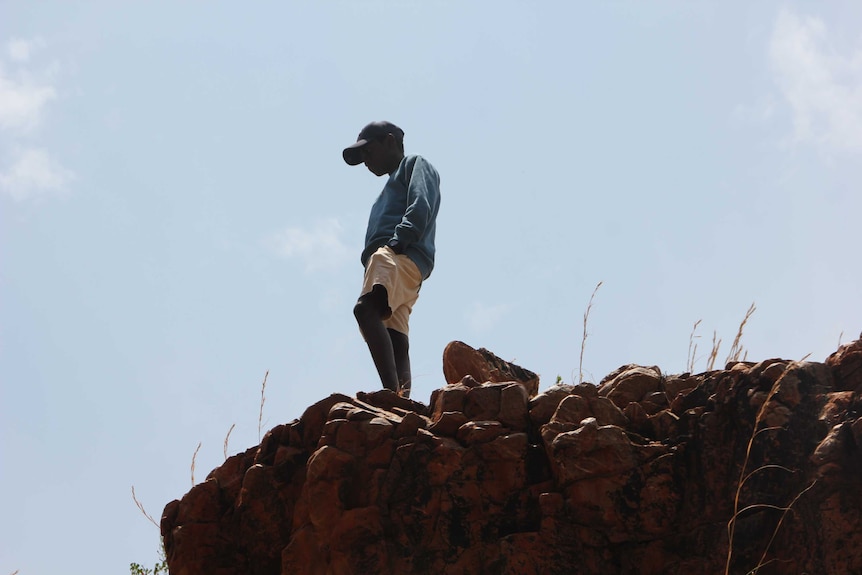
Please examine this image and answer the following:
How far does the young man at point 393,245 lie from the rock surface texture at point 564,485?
1.02m

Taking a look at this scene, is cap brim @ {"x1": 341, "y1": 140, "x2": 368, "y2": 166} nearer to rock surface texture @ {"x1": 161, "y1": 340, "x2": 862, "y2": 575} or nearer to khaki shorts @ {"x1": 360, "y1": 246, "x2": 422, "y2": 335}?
khaki shorts @ {"x1": 360, "y1": 246, "x2": 422, "y2": 335}

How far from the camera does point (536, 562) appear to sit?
3695mm

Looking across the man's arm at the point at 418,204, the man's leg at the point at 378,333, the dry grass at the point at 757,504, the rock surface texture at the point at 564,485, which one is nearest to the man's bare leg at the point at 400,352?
the man's leg at the point at 378,333

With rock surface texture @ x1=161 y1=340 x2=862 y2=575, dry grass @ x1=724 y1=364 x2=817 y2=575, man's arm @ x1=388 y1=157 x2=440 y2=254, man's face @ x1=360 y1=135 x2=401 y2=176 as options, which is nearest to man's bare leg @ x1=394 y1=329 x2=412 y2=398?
man's arm @ x1=388 y1=157 x2=440 y2=254

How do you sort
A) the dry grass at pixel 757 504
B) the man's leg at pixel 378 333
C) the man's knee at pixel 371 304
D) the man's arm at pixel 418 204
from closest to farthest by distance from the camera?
the dry grass at pixel 757 504
the man's leg at pixel 378 333
the man's knee at pixel 371 304
the man's arm at pixel 418 204

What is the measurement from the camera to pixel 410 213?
18.6 ft

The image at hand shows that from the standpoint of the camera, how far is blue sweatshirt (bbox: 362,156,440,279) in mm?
5660

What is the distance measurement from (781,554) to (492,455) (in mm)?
1134

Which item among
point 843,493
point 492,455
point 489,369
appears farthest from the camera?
point 489,369

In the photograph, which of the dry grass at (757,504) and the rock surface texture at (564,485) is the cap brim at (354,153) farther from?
the dry grass at (757,504)

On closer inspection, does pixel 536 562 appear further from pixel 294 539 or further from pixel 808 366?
pixel 808 366

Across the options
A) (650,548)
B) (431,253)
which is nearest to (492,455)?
(650,548)

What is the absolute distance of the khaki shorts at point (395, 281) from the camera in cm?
545

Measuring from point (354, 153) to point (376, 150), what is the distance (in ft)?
0.47
